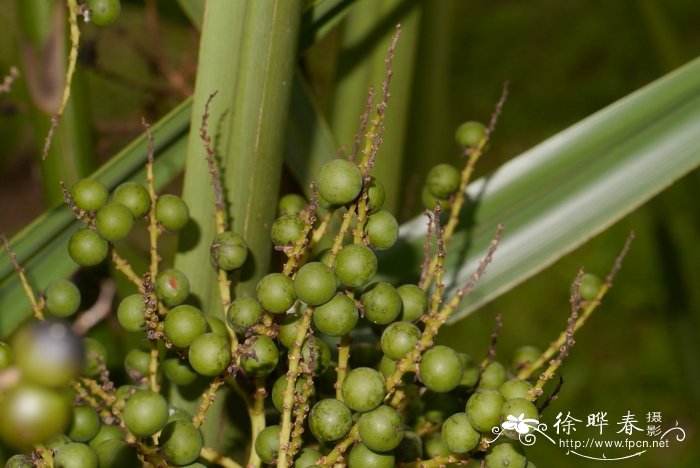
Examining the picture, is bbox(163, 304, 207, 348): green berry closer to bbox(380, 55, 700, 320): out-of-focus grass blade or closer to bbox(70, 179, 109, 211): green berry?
bbox(70, 179, 109, 211): green berry

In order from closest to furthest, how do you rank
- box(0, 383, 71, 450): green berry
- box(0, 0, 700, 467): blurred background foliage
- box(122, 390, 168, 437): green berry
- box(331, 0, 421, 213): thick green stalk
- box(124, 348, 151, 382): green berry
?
box(0, 383, 71, 450): green berry
box(122, 390, 168, 437): green berry
box(124, 348, 151, 382): green berry
box(331, 0, 421, 213): thick green stalk
box(0, 0, 700, 467): blurred background foliage

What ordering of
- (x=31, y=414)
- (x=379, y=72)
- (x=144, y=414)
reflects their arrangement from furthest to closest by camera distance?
(x=379, y=72) < (x=144, y=414) < (x=31, y=414)

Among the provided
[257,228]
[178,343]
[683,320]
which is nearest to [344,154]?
[257,228]

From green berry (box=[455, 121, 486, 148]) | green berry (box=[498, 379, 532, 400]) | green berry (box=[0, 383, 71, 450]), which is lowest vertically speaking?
green berry (box=[0, 383, 71, 450])

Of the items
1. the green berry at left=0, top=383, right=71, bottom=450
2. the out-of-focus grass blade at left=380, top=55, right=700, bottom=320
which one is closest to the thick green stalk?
the out-of-focus grass blade at left=380, top=55, right=700, bottom=320

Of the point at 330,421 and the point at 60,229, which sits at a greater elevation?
the point at 60,229

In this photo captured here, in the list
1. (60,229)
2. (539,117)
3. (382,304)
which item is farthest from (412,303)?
(539,117)

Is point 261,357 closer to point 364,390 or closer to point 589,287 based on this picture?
point 364,390
